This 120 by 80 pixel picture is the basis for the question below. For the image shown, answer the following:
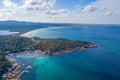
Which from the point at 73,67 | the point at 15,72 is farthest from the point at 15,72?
the point at 73,67

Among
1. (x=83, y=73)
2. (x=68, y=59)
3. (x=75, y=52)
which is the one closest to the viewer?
(x=83, y=73)

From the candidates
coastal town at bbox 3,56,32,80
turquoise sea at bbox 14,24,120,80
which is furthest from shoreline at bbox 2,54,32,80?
turquoise sea at bbox 14,24,120,80

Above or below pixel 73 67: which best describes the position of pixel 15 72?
above

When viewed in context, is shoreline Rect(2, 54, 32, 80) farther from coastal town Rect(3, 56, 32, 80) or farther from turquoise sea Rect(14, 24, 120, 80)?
turquoise sea Rect(14, 24, 120, 80)

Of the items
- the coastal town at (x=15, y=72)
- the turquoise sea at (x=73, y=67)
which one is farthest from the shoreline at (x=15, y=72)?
the turquoise sea at (x=73, y=67)

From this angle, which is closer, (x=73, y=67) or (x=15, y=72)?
(x=15, y=72)

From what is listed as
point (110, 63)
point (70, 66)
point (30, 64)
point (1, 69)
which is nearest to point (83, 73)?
point (70, 66)

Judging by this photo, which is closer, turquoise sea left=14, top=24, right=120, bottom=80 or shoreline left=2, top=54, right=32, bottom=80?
shoreline left=2, top=54, right=32, bottom=80

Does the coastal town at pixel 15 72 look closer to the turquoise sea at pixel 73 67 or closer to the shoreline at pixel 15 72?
the shoreline at pixel 15 72

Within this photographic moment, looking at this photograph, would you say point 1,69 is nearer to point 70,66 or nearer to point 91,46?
point 70,66

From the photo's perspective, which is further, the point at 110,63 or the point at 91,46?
the point at 91,46

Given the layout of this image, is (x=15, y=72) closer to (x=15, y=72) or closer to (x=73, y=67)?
(x=15, y=72)
